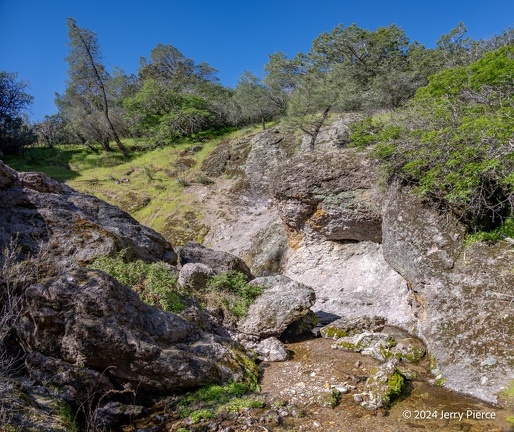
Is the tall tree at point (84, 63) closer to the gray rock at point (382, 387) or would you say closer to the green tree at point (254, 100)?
the green tree at point (254, 100)

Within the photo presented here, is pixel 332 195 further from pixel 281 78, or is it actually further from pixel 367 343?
pixel 281 78

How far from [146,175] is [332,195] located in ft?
72.1

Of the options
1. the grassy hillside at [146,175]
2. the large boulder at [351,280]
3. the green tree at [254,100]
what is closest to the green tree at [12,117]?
the grassy hillside at [146,175]

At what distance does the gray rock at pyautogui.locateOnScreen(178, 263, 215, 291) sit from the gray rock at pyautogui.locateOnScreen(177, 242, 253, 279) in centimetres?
138

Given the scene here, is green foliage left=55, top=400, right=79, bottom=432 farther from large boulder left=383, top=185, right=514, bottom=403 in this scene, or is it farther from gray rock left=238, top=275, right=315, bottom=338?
large boulder left=383, top=185, right=514, bottom=403

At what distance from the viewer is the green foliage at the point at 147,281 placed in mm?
7727

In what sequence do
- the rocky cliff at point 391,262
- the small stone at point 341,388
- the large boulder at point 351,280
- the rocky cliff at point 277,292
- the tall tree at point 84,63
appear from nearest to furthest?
1. the rocky cliff at point 277,292
2. the small stone at point 341,388
3. the rocky cliff at point 391,262
4. the large boulder at point 351,280
5. the tall tree at point 84,63

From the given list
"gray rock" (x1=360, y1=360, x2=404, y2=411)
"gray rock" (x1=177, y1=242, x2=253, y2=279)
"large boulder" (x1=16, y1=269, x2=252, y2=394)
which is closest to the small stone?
"gray rock" (x1=360, y1=360, x2=404, y2=411)

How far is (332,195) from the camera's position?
1282 centimetres

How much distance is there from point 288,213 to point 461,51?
27.2 m

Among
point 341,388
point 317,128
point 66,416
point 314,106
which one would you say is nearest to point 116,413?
point 66,416

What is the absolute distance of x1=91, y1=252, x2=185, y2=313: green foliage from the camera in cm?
773

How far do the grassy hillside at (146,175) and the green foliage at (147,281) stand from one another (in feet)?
43.9

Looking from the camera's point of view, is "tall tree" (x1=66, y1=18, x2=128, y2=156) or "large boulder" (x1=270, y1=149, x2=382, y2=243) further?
"tall tree" (x1=66, y1=18, x2=128, y2=156)
